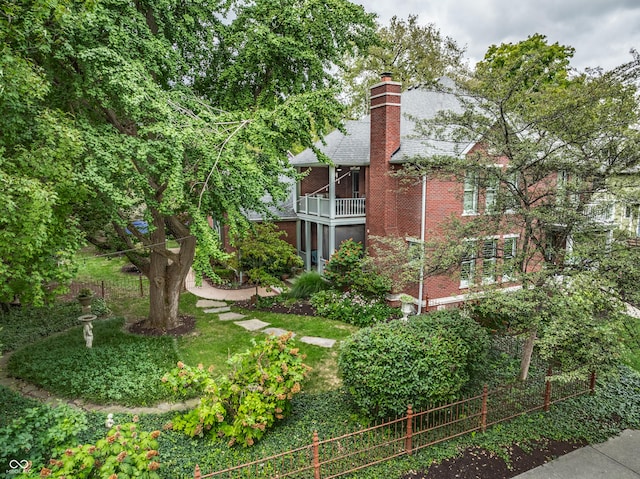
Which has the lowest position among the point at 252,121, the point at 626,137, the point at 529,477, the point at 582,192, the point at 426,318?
the point at 529,477

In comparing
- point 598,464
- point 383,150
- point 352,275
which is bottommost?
point 598,464

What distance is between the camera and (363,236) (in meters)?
16.8

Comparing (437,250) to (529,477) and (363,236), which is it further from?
(363,236)

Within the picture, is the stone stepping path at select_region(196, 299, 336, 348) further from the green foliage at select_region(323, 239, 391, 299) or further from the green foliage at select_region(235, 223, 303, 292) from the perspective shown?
the green foliage at select_region(323, 239, 391, 299)

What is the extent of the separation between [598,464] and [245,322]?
9.84m

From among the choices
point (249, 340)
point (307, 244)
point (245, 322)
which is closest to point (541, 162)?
point (249, 340)

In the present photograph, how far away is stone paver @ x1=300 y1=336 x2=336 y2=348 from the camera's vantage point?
11.0m

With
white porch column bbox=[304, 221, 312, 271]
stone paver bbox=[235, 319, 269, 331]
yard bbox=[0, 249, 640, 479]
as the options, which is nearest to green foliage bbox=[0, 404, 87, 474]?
yard bbox=[0, 249, 640, 479]

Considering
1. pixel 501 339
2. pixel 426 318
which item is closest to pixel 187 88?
pixel 426 318

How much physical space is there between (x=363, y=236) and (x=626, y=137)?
10.8 metres

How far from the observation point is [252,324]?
12820 mm

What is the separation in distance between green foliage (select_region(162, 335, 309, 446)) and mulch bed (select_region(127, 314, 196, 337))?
16.8 ft

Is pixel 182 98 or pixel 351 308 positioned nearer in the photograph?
pixel 182 98

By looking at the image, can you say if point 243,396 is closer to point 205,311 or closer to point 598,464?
point 598,464
